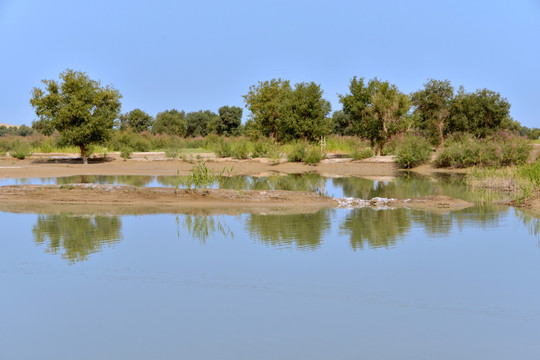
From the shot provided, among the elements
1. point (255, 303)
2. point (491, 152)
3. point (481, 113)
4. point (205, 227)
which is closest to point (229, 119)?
point (481, 113)

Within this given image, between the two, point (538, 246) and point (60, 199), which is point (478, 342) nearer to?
point (538, 246)

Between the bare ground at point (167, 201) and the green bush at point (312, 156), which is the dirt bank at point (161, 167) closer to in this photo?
the green bush at point (312, 156)

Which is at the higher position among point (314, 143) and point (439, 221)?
point (314, 143)

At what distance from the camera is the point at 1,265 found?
10.6 meters

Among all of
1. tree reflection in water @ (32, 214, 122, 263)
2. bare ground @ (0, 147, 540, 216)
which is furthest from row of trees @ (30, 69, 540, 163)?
tree reflection in water @ (32, 214, 122, 263)

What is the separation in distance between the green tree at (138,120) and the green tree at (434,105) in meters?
44.4

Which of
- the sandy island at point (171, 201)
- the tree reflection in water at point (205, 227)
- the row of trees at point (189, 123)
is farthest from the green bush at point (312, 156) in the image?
the row of trees at point (189, 123)

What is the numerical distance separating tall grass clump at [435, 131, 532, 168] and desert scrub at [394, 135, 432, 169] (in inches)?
63.2

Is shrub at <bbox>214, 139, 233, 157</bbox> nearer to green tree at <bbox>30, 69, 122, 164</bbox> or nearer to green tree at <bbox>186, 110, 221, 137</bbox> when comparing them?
green tree at <bbox>30, 69, 122, 164</bbox>

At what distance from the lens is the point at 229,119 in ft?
269

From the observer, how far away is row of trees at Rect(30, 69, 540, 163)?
37562 millimetres

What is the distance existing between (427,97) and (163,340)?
41.9m

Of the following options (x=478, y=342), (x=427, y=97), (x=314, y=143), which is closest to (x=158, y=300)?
(x=478, y=342)

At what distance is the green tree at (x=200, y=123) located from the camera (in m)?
82.6
